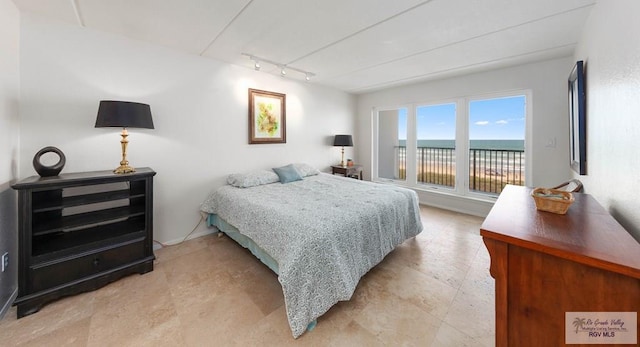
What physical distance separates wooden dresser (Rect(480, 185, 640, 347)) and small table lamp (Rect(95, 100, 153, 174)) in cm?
288

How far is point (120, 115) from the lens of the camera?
2131 mm

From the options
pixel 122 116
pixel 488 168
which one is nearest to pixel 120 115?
pixel 122 116

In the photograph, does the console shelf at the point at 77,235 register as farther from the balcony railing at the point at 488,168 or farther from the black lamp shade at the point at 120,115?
the balcony railing at the point at 488,168

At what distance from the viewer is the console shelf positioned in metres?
1.75

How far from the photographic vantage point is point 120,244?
2.15 meters

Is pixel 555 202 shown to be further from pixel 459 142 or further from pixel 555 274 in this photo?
pixel 459 142

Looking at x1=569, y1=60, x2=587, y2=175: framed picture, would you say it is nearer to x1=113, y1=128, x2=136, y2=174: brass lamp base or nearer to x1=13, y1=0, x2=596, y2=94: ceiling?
x1=13, y1=0, x2=596, y2=94: ceiling

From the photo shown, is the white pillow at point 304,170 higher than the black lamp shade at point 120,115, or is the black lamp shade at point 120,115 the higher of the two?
the black lamp shade at point 120,115

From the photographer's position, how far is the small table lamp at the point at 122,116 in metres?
2.10

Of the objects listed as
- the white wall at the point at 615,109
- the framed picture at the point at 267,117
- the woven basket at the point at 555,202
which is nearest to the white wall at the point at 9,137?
the framed picture at the point at 267,117

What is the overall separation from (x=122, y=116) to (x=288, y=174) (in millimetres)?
2047

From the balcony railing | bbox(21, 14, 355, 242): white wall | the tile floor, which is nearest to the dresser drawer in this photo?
the tile floor

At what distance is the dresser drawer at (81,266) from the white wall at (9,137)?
0.21m

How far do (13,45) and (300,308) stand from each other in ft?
10.5
